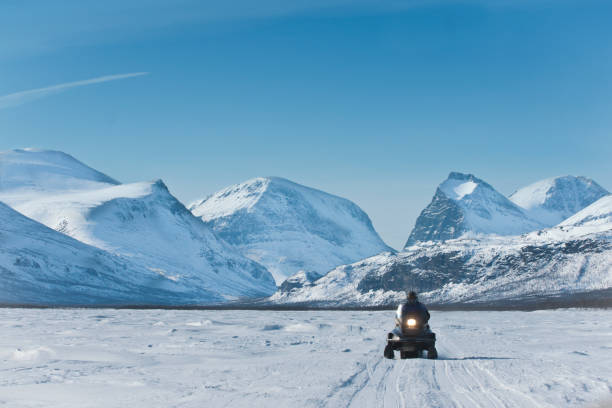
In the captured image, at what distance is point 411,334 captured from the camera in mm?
31062

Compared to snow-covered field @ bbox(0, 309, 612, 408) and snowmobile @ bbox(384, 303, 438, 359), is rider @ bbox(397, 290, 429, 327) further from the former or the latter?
snow-covered field @ bbox(0, 309, 612, 408)

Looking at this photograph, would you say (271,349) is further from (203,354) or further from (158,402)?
(158,402)

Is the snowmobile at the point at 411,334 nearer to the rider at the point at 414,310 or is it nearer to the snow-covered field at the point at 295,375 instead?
the rider at the point at 414,310

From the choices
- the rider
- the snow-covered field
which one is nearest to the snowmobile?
the rider

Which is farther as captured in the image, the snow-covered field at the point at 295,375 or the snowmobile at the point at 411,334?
the snowmobile at the point at 411,334

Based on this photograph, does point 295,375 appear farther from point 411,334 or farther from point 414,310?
point 414,310

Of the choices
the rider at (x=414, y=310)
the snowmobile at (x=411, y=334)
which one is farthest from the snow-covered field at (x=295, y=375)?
the rider at (x=414, y=310)

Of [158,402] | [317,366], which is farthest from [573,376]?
[158,402]

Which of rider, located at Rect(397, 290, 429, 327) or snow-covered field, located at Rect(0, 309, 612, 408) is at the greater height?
rider, located at Rect(397, 290, 429, 327)

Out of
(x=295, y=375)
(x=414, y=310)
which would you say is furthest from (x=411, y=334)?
(x=295, y=375)

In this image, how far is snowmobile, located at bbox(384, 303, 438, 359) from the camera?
30.7m

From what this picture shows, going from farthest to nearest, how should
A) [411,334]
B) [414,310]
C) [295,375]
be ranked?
[411,334]
[414,310]
[295,375]

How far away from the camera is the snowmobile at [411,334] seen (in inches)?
1208

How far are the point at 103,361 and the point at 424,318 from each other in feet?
50.1
